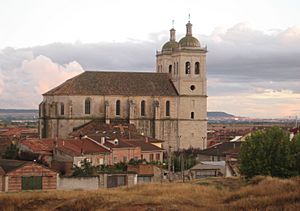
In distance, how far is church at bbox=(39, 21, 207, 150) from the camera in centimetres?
7838

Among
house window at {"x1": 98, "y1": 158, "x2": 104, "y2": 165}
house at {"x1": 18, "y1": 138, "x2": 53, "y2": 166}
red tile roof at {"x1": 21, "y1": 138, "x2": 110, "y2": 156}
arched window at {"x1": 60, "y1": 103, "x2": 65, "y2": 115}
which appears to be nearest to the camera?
house at {"x1": 18, "y1": 138, "x2": 53, "y2": 166}

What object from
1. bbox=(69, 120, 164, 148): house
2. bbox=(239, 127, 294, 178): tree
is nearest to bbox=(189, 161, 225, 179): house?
bbox=(239, 127, 294, 178): tree

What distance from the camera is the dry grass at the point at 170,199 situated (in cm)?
2658

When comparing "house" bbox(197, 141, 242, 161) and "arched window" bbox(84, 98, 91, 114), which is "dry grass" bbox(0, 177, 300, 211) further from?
"arched window" bbox(84, 98, 91, 114)

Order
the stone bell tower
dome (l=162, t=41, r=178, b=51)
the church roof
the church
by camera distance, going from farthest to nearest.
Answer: dome (l=162, t=41, r=178, b=51), the stone bell tower, the church roof, the church

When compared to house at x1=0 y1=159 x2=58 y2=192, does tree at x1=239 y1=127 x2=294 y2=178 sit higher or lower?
higher

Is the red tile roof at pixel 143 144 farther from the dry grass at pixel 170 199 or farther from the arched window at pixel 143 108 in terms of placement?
the dry grass at pixel 170 199

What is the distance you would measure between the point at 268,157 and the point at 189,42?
40897mm

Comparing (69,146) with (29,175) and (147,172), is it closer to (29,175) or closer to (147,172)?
(147,172)

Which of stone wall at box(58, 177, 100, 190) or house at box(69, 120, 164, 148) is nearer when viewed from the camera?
stone wall at box(58, 177, 100, 190)

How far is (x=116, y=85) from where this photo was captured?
8044cm

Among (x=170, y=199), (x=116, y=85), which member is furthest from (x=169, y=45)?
(x=170, y=199)

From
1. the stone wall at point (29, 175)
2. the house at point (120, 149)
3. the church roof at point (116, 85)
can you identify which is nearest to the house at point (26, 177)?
the stone wall at point (29, 175)

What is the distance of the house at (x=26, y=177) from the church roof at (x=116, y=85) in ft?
111
